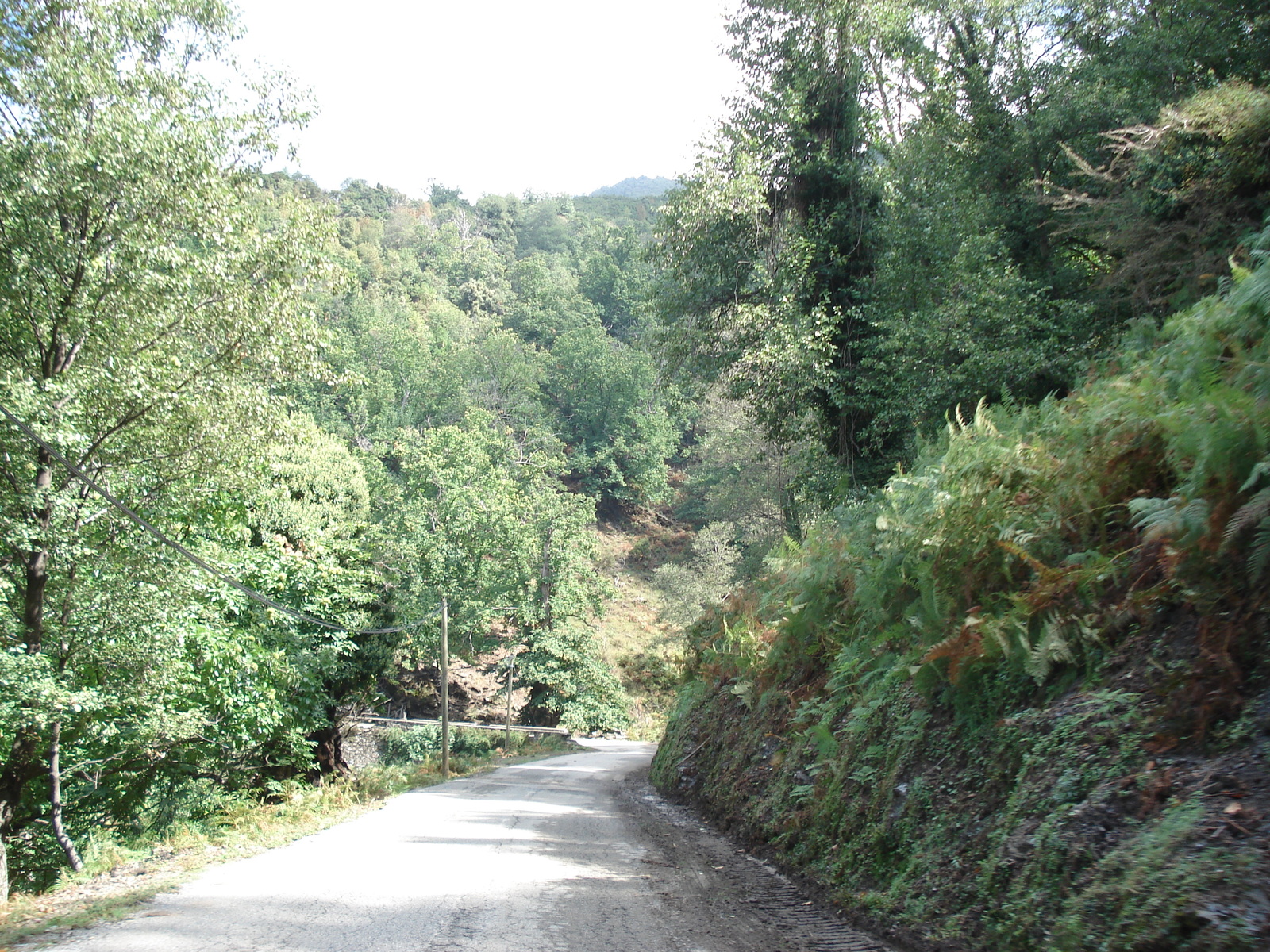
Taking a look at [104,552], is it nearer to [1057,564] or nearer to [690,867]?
[690,867]

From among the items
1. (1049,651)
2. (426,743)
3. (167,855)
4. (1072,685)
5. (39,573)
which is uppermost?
(39,573)

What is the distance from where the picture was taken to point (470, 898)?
587cm

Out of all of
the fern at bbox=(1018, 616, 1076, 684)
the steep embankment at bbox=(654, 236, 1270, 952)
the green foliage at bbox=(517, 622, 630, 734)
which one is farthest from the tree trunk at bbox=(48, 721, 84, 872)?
the green foliage at bbox=(517, 622, 630, 734)

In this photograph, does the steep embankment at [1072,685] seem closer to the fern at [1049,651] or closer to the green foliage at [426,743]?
the fern at [1049,651]

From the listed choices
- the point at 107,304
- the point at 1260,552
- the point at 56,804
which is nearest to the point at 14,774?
the point at 56,804

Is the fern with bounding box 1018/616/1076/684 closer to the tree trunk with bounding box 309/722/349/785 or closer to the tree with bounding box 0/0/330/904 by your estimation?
the tree with bounding box 0/0/330/904

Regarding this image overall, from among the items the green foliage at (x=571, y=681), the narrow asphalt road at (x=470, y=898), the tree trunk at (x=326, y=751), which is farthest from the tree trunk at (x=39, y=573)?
the green foliage at (x=571, y=681)

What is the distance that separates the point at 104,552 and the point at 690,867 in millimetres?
8977

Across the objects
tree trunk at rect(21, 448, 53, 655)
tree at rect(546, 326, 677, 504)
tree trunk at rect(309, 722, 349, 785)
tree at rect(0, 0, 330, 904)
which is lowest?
tree trunk at rect(309, 722, 349, 785)

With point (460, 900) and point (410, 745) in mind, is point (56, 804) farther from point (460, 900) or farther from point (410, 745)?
point (410, 745)

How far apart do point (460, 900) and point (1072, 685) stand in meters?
4.40

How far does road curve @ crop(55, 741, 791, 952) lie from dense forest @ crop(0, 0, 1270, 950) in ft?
3.82

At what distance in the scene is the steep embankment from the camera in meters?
3.56

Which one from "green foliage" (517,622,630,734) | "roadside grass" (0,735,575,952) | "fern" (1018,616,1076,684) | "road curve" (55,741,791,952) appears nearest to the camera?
"road curve" (55,741,791,952)
